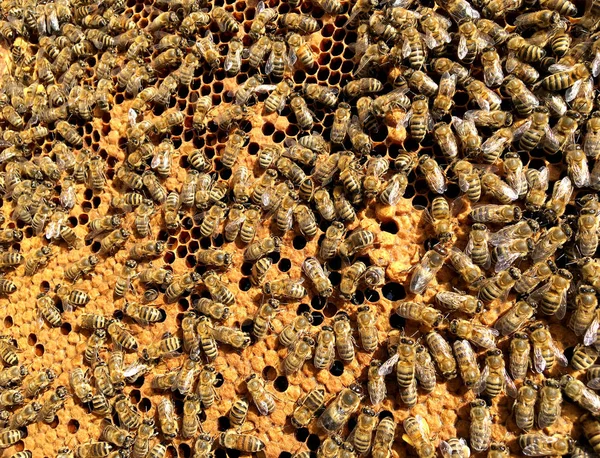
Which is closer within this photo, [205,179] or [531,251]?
[531,251]

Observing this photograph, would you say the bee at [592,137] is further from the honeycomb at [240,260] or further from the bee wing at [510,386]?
the bee wing at [510,386]

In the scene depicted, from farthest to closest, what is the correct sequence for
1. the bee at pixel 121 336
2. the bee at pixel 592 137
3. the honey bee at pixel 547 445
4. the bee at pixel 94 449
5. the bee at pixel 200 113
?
the bee at pixel 200 113
the bee at pixel 121 336
the bee at pixel 94 449
the bee at pixel 592 137
the honey bee at pixel 547 445

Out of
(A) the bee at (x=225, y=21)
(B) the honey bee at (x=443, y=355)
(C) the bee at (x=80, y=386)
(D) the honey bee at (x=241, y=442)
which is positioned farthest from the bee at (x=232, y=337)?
(A) the bee at (x=225, y=21)

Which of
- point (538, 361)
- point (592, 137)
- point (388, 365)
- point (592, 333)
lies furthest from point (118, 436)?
point (592, 137)

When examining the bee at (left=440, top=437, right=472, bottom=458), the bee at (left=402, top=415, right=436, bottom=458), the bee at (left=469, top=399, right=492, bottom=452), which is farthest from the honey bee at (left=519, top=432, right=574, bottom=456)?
the bee at (left=402, top=415, right=436, bottom=458)

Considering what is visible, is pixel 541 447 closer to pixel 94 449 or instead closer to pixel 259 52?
pixel 94 449

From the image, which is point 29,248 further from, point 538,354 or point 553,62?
point 553,62

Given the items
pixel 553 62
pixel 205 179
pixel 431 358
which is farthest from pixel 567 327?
pixel 205 179

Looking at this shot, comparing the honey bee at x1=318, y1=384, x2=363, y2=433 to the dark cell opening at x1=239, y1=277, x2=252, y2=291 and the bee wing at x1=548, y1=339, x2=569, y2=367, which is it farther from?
the bee wing at x1=548, y1=339, x2=569, y2=367
